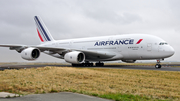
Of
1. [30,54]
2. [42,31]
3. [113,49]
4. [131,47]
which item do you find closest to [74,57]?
[113,49]

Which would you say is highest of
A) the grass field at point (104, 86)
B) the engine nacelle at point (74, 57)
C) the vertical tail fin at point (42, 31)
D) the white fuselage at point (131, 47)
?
the vertical tail fin at point (42, 31)

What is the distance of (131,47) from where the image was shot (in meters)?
21.3

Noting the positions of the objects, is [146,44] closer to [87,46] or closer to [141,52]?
[141,52]

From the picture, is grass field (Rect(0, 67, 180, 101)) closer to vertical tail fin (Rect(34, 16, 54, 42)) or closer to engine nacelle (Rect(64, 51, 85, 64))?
engine nacelle (Rect(64, 51, 85, 64))

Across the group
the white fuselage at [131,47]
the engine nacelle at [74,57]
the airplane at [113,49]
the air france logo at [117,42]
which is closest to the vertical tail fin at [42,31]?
the airplane at [113,49]

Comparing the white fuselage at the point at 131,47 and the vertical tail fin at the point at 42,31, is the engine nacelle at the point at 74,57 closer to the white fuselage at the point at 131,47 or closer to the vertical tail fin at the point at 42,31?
the white fuselage at the point at 131,47

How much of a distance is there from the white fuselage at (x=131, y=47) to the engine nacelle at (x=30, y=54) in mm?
7126

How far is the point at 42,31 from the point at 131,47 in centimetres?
1868

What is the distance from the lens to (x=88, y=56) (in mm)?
25719

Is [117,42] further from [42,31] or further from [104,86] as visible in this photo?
[42,31]

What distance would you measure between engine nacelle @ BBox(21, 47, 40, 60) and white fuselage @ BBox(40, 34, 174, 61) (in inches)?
281

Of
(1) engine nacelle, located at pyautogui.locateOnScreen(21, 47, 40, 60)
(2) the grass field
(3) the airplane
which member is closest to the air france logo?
(3) the airplane

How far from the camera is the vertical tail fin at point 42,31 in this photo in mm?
33406

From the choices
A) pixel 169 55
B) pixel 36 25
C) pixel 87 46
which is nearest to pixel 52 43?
pixel 36 25
